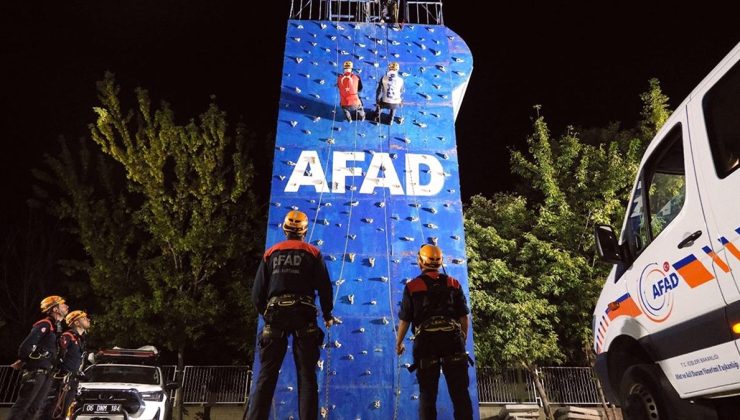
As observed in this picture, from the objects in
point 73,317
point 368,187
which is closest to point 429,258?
point 368,187

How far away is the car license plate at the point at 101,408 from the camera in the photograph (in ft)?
27.8

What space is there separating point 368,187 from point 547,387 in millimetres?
9658

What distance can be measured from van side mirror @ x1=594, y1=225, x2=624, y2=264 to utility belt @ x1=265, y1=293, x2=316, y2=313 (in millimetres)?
3166

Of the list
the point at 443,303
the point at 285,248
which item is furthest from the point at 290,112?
the point at 443,303

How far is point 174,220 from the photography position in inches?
672

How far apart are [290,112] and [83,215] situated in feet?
30.9

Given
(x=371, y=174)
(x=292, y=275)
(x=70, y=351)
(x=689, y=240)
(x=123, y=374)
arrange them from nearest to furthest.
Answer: (x=689, y=240), (x=292, y=275), (x=70, y=351), (x=123, y=374), (x=371, y=174)

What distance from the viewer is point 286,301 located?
18.4 feet

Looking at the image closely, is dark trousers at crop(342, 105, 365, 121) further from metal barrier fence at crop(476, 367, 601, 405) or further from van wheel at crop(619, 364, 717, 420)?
van wheel at crop(619, 364, 717, 420)

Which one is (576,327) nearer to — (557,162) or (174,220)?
(557,162)

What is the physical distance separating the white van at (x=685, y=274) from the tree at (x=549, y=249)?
10.9m

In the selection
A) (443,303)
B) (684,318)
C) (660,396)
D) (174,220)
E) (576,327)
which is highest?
(174,220)

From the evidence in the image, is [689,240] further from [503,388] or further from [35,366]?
[503,388]

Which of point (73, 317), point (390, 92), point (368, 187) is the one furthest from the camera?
point (390, 92)
